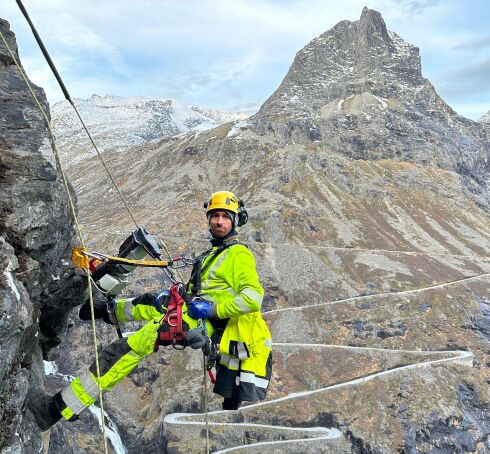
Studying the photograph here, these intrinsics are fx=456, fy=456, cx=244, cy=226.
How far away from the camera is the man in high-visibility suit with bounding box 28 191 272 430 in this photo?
30.3 ft

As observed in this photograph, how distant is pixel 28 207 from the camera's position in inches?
405

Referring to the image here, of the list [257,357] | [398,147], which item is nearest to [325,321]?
[257,357]

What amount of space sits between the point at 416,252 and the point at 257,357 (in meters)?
119

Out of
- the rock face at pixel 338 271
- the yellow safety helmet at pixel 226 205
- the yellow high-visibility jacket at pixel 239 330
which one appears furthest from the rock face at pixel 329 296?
Result: the yellow safety helmet at pixel 226 205

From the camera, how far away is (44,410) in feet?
31.7

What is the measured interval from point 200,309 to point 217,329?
120 cm

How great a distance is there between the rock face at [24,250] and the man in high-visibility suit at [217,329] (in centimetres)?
95

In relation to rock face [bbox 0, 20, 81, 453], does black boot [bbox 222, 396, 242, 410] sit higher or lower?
lower

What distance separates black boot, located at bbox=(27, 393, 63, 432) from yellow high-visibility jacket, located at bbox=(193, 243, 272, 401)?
3457mm

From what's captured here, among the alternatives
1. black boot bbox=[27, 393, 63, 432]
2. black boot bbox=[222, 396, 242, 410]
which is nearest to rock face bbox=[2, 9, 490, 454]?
black boot bbox=[27, 393, 63, 432]

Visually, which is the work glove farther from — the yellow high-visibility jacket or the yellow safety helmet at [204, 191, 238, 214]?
the yellow safety helmet at [204, 191, 238, 214]

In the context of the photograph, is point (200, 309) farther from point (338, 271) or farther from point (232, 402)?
point (338, 271)

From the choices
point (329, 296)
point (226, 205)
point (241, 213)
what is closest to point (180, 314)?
point (226, 205)

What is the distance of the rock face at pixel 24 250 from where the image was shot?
8453mm
